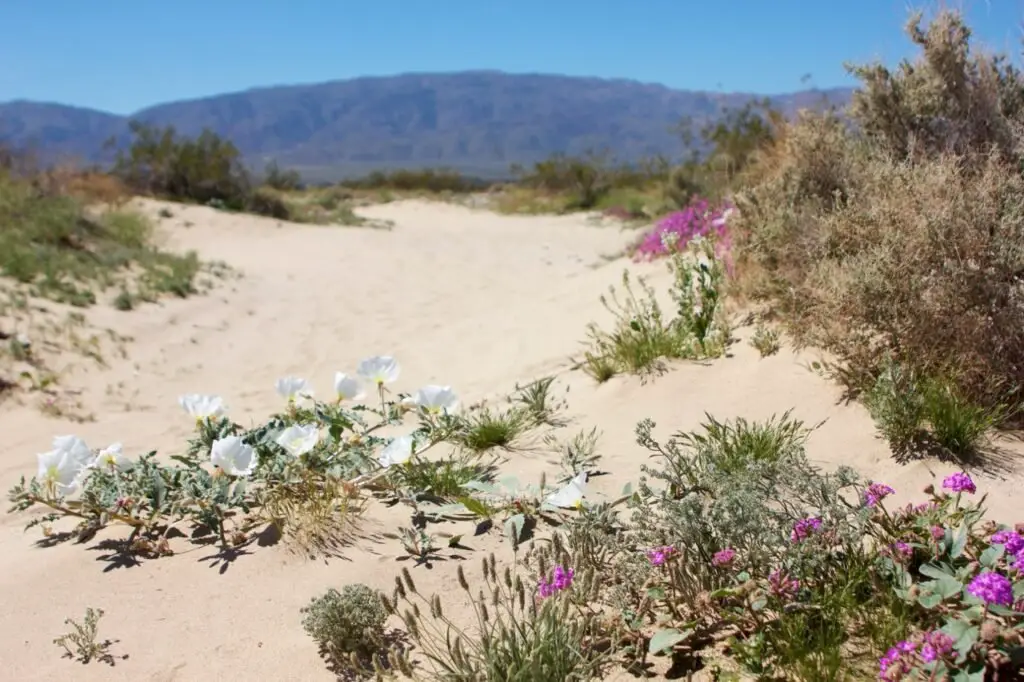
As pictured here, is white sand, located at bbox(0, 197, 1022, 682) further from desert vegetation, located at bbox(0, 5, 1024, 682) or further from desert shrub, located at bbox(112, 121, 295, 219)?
desert shrub, located at bbox(112, 121, 295, 219)

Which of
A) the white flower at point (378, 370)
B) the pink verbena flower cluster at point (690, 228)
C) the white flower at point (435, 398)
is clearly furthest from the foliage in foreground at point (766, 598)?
the pink verbena flower cluster at point (690, 228)

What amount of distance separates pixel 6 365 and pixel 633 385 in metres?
4.35

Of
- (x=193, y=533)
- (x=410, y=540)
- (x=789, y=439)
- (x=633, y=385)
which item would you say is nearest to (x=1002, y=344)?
(x=789, y=439)

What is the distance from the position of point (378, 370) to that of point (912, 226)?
249 cm

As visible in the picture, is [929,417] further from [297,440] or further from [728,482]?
[297,440]

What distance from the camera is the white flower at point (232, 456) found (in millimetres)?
3080

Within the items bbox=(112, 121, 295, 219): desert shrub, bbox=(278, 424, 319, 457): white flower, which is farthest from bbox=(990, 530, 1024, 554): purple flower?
bbox=(112, 121, 295, 219): desert shrub

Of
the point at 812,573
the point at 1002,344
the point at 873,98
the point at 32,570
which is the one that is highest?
the point at 873,98

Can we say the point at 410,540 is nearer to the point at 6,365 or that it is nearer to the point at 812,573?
the point at 812,573

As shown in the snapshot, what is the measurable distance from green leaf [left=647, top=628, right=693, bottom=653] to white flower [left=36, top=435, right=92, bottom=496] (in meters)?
2.21

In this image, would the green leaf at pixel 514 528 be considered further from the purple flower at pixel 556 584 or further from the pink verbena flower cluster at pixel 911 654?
the pink verbena flower cluster at pixel 911 654

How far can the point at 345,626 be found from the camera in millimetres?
2338

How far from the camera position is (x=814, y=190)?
5191 mm

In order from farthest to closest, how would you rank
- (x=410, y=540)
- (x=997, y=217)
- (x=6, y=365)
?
(x=6, y=365) → (x=997, y=217) → (x=410, y=540)
